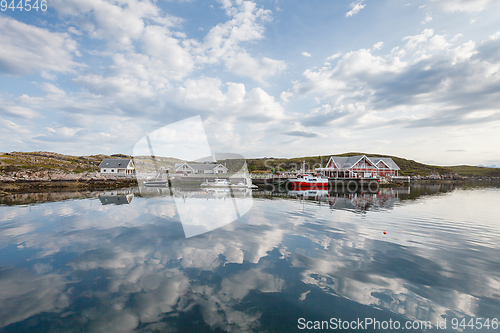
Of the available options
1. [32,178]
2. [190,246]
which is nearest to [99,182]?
[32,178]

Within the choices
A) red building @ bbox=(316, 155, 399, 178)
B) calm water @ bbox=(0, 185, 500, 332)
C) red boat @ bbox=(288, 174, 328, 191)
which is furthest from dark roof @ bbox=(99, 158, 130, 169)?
red building @ bbox=(316, 155, 399, 178)

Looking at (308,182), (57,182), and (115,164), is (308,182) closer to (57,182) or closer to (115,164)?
(57,182)

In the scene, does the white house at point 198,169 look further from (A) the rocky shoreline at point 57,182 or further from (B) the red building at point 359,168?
(B) the red building at point 359,168

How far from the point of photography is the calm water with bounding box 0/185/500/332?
20.8 feet

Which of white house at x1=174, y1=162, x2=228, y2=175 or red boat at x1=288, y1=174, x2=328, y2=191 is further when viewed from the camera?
white house at x1=174, y1=162, x2=228, y2=175

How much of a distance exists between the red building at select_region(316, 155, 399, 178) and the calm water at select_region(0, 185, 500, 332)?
5579 centimetres

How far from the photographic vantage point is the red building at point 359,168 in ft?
228

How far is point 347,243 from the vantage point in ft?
42.4

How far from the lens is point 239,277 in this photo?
876 centimetres

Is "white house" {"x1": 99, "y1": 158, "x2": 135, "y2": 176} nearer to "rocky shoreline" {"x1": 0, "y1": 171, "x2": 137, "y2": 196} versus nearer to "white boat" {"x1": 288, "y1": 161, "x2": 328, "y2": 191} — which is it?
"rocky shoreline" {"x1": 0, "y1": 171, "x2": 137, "y2": 196}

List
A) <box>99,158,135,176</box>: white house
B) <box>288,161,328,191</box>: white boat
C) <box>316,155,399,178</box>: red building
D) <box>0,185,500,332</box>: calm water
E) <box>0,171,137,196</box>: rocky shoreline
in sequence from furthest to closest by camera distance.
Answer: <box>99,158,135,176</box>: white house → <box>316,155,399,178</box>: red building → <box>288,161,328,191</box>: white boat → <box>0,171,137,196</box>: rocky shoreline → <box>0,185,500,332</box>: calm water

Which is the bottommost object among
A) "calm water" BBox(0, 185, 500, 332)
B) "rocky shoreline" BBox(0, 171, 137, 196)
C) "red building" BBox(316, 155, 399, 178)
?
"calm water" BBox(0, 185, 500, 332)

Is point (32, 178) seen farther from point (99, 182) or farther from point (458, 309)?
point (458, 309)

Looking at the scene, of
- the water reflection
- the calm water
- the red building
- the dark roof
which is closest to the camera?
the calm water
